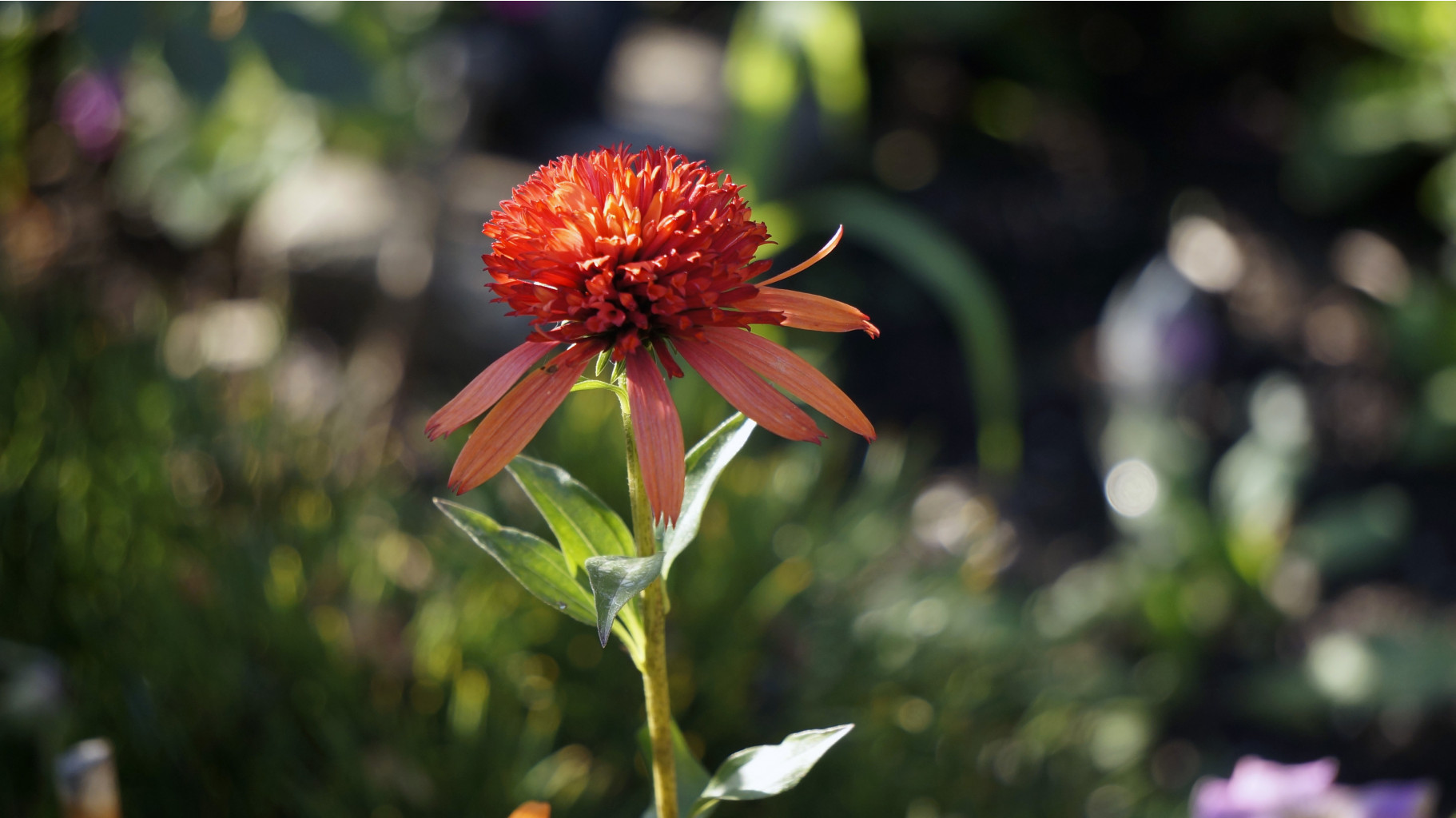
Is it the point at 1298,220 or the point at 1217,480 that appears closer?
the point at 1217,480

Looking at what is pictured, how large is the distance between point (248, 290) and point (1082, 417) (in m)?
1.65

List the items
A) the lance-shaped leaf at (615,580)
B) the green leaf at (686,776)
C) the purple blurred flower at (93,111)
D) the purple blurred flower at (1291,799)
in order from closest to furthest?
the lance-shaped leaf at (615,580)
the green leaf at (686,776)
the purple blurred flower at (1291,799)
the purple blurred flower at (93,111)

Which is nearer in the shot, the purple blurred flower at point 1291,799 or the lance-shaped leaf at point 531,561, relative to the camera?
the lance-shaped leaf at point 531,561

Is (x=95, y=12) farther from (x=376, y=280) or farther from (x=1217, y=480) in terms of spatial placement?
(x=1217, y=480)

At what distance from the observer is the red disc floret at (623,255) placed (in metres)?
0.34

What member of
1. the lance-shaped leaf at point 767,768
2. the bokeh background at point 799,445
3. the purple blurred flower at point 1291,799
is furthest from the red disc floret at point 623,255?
the purple blurred flower at point 1291,799

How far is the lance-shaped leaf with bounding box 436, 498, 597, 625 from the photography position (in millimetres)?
356

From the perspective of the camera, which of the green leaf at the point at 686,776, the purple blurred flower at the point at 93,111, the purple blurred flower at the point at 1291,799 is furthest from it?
the purple blurred flower at the point at 93,111

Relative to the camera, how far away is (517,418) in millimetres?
335

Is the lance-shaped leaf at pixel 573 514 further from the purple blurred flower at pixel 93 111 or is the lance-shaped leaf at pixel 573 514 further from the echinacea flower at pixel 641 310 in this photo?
the purple blurred flower at pixel 93 111

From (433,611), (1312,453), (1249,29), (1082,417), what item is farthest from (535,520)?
(1249,29)

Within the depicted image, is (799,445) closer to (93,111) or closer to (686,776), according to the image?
(686,776)

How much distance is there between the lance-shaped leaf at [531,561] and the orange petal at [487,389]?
29 millimetres

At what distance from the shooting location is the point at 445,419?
0.34 meters
